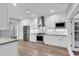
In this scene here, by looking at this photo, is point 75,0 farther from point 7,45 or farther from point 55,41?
point 55,41

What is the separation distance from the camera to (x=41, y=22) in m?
8.49

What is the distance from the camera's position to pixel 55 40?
6.62 meters

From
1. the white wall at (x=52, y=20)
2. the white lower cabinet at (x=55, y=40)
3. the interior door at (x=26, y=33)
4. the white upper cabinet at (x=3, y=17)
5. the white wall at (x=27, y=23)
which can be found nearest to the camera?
the white upper cabinet at (x=3, y=17)

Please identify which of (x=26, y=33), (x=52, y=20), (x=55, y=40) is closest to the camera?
(x=55, y=40)

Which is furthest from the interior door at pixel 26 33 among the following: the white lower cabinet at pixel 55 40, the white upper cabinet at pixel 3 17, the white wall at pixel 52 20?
the white upper cabinet at pixel 3 17

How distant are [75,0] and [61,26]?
5.70m

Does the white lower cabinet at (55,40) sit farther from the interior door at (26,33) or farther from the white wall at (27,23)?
the interior door at (26,33)

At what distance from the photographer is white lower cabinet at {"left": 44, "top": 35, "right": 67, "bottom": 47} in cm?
604

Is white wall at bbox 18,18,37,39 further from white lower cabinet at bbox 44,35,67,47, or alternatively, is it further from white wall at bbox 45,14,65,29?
white lower cabinet at bbox 44,35,67,47

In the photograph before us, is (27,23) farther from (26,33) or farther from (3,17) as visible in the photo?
(3,17)

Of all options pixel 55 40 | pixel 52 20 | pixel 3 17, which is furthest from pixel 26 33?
pixel 3 17

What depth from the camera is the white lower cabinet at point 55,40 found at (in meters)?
6.04

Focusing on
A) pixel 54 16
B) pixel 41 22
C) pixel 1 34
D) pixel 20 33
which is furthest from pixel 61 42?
pixel 20 33

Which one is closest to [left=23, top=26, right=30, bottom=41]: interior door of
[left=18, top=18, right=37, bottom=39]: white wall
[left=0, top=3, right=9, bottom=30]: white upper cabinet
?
[left=18, top=18, right=37, bottom=39]: white wall
